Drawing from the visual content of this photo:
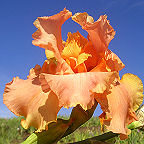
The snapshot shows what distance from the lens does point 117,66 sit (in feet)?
2.71

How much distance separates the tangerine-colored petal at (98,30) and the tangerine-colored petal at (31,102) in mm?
266

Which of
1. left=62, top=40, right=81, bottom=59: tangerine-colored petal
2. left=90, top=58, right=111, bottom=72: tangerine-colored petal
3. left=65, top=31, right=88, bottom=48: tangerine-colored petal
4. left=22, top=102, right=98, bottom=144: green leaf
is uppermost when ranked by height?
left=65, top=31, right=88, bottom=48: tangerine-colored petal

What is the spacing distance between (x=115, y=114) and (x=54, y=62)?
29 cm

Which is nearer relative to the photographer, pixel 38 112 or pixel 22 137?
pixel 38 112

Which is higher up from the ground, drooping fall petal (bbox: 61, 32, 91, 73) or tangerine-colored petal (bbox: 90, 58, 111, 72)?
drooping fall petal (bbox: 61, 32, 91, 73)

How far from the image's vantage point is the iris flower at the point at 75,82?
720 millimetres

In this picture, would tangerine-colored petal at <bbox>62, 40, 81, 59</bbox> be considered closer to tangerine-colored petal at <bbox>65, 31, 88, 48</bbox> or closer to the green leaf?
tangerine-colored petal at <bbox>65, 31, 88, 48</bbox>

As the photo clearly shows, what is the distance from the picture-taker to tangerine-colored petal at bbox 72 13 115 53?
836mm

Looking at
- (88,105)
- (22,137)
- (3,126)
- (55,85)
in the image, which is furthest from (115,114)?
(3,126)

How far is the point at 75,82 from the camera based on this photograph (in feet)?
2.37

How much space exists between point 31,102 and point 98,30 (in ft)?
1.20

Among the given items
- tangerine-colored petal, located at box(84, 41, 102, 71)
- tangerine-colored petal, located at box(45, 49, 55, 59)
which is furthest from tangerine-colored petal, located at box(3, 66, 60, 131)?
tangerine-colored petal, located at box(84, 41, 102, 71)

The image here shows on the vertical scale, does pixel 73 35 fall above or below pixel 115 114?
above

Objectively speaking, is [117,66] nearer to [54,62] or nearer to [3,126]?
[54,62]
